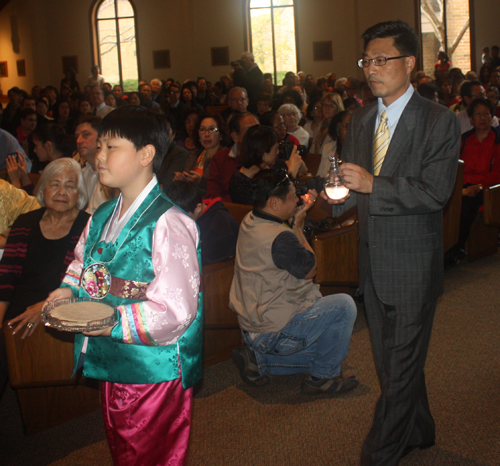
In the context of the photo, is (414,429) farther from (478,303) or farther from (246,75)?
(246,75)

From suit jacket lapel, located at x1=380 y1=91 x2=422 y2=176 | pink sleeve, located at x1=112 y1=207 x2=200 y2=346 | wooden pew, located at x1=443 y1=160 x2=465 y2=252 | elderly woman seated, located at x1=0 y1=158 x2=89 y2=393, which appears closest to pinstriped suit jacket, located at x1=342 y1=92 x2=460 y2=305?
suit jacket lapel, located at x1=380 y1=91 x2=422 y2=176

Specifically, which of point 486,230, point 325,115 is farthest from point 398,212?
point 325,115

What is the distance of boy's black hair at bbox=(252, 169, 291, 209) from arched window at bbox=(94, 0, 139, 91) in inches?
558

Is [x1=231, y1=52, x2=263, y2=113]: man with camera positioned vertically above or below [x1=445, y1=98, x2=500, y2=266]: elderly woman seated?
above

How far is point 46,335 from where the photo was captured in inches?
94.3

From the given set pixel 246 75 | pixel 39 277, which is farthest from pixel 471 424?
pixel 246 75

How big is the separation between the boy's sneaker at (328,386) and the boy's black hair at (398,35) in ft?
5.14

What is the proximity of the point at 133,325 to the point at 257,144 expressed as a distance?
8.41ft

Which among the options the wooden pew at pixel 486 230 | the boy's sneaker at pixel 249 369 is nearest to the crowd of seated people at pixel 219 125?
the wooden pew at pixel 486 230

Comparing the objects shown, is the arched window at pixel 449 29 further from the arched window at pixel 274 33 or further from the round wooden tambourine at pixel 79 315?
the round wooden tambourine at pixel 79 315

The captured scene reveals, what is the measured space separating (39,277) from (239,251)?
915 mm

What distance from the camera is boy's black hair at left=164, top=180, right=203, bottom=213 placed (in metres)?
2.97

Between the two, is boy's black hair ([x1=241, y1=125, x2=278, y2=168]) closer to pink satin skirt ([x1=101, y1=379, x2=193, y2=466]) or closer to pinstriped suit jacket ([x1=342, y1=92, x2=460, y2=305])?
pinstriped suit jacket ([x1=342, y1=92, x2=460, y2=305])

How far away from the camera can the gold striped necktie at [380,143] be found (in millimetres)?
1857
